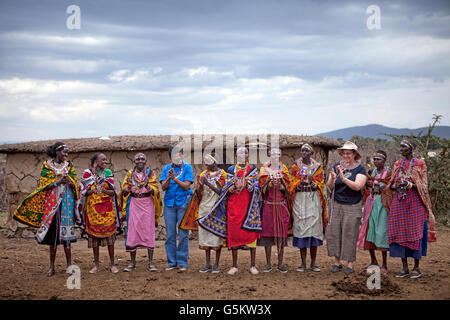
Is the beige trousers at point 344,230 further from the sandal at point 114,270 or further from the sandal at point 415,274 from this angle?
the sandal at point 114,270

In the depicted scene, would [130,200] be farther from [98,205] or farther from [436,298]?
[436,298]

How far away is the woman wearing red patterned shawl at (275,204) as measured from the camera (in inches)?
249

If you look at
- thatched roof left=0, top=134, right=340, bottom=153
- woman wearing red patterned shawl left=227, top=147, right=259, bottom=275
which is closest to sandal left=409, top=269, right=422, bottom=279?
woman wearing red patterned shawl left=227, top=147, right=259, bottom=275

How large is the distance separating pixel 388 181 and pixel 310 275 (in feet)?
5.71

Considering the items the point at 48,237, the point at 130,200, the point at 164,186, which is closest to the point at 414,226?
the point at 164,186

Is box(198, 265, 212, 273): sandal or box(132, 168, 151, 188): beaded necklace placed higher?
box(132, 168, 151, 188): beaded necklace

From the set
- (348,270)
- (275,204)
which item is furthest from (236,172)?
(348,270)

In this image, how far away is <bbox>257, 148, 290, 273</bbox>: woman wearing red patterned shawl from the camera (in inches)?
249

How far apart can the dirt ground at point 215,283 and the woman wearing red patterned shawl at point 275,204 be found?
54 cm

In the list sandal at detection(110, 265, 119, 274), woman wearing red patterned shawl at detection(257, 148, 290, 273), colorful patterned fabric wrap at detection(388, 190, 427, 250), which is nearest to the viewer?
colorful patterned fabric wrap at detection(388, 190, 427, 250)

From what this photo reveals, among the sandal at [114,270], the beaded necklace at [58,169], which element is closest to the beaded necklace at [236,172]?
the sandal at [114,270]

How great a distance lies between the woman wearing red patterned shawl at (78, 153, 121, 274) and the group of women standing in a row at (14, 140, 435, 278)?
0.05ft

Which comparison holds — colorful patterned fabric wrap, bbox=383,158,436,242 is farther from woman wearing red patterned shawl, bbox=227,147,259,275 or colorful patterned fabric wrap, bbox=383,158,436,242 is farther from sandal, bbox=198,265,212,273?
sandal, bbox=198,265,212,273

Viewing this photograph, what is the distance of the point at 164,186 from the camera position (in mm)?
6469
